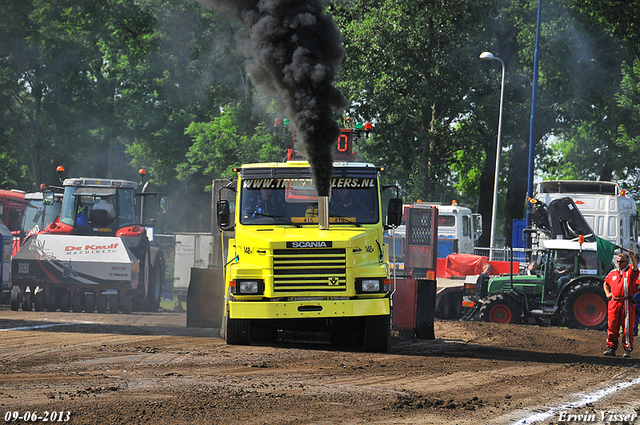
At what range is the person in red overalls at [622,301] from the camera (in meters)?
13.5

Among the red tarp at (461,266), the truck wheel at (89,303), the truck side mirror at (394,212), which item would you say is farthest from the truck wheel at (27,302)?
the truck side mirror at (394,212)

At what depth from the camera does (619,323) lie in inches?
537

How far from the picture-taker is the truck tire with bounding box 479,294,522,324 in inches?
790

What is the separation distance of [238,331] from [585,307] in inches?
388

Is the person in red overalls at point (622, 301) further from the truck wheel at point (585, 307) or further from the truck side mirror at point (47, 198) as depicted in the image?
the truck side mirror at point (47, 198)

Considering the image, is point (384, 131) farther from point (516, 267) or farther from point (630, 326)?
point (630, 326)

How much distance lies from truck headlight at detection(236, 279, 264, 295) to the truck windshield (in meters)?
1.08

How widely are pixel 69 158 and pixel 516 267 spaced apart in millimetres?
27752

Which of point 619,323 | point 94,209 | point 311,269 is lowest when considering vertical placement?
point 619,323

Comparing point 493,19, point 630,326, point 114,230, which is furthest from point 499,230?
point 630,326

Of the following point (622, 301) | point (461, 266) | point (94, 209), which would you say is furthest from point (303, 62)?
point (461, 266)

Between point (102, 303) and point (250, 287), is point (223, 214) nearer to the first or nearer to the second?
point (250, 287)

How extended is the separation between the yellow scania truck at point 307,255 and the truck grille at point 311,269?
1cm

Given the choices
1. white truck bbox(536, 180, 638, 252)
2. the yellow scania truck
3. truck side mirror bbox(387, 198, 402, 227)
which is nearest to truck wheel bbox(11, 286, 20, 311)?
the yellow scania truck
